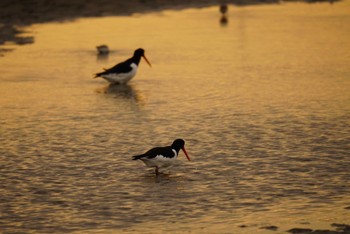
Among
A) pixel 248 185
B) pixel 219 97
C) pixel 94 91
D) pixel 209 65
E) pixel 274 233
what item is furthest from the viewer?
pixel 209 65

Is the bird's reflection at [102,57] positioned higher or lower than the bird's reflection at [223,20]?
lower

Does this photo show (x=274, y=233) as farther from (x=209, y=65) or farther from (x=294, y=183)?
(x=209, y=65)

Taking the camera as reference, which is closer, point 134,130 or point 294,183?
point 294,183

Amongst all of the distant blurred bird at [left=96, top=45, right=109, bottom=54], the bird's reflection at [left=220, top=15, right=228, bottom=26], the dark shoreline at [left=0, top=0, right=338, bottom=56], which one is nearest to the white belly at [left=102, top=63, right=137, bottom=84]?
the distant blurred bird at [left=96, top=45, right=109, bottom=54]

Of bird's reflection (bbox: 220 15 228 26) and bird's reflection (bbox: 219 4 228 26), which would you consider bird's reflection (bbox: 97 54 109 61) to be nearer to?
bird's reflection (bbox: 220 15 228 26)

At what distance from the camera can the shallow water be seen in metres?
12.8

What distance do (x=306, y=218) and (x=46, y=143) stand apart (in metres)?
6.70

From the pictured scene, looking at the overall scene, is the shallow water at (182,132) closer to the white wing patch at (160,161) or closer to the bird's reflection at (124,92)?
the bird's reflection at (124,92)

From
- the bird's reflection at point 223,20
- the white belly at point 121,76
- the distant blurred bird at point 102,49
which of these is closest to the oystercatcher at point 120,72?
the white belly at point 121,76

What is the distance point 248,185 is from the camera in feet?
46.0

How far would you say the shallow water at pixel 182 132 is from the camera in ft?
41.9

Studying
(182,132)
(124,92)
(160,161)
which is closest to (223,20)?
(124,92)

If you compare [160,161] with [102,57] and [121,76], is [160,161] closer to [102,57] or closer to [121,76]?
[121,76]

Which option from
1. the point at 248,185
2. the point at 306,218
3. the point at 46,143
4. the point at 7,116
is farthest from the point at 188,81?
the point at 306,218
